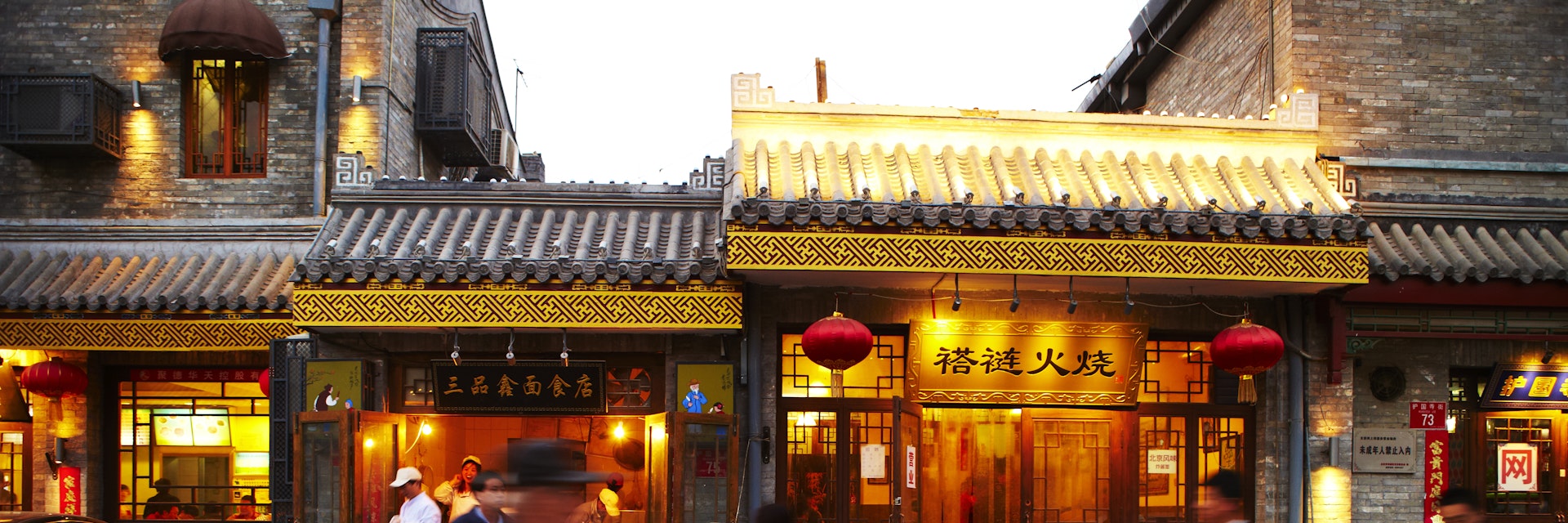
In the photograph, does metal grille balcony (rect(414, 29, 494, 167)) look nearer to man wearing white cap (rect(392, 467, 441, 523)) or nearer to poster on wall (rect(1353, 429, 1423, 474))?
man wearing white cap (rect(392, 467, 441, 523))

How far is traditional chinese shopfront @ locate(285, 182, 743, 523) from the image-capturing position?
9.99m

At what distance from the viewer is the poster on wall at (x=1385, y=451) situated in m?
11.3

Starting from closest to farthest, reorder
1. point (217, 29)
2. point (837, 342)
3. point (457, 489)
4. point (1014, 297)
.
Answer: point (837, 342) < point (1014, 297) < point (457, 489) < point (217, 29)

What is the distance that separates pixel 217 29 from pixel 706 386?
6.37 m

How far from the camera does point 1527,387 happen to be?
37.9 feet

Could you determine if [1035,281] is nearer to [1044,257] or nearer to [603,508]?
[1044,257]

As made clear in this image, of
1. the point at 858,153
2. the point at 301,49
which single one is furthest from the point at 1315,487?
the point at 301,49

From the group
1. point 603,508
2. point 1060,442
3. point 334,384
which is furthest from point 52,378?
point 1060,442

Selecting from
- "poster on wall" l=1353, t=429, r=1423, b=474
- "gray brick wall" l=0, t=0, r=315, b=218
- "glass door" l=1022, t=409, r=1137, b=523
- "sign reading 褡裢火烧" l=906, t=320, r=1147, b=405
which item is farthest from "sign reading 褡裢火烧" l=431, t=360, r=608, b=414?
"poster on wall" l=1353, t=429, r=1423, b=474

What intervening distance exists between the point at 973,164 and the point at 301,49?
747cm

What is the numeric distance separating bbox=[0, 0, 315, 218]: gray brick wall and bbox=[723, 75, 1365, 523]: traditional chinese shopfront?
5155 millimetres

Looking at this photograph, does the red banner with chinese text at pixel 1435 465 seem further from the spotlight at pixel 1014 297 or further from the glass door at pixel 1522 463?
the spotlight at pixel 1014 297

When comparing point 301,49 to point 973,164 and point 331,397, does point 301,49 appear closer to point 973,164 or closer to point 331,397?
point 331,397

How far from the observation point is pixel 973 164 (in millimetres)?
11062
